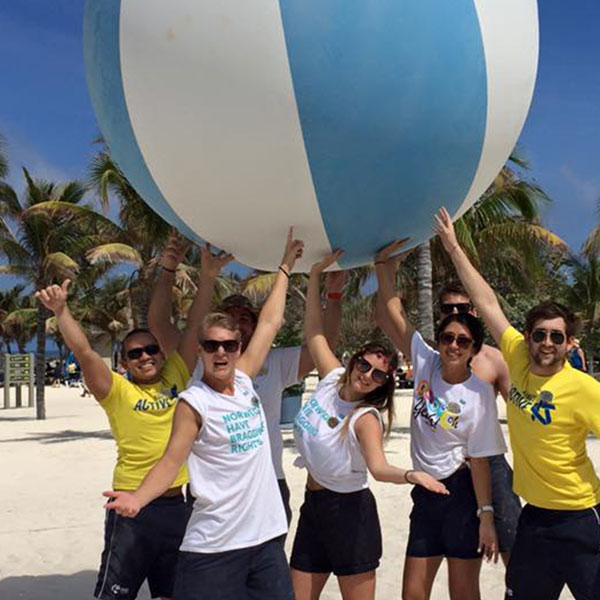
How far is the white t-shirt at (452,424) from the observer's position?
3.02 meters

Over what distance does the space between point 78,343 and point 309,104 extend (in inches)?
53.3

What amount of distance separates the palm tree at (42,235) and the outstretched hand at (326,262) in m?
13.4

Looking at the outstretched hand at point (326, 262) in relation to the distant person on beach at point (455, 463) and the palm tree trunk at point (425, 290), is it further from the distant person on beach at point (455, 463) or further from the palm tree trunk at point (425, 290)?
the palm tree trunk at point (425, 290)

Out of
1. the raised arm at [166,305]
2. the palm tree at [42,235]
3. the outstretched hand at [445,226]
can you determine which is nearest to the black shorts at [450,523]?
the outstretched hand at [445,226]

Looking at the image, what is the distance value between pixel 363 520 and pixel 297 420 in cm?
50

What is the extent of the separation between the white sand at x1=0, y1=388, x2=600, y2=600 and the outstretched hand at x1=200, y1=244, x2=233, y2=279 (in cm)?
226

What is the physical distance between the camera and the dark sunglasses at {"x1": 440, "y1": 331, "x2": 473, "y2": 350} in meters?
3.01

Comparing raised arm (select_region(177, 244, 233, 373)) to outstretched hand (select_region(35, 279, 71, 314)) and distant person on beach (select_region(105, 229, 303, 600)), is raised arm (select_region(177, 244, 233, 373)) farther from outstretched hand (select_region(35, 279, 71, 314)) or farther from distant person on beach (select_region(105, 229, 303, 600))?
distant person on beach (select_region(105, 229, 303, 600))

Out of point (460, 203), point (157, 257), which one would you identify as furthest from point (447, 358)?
point (157, 257)

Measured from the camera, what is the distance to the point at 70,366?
41062 millimetres

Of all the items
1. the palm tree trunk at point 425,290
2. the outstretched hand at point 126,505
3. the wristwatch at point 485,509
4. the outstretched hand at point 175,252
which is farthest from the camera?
the palm tree trunk at point 425,290

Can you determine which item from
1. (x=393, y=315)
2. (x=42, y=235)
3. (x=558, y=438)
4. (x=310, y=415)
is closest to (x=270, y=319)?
(x=310, y=415)

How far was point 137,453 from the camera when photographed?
3285 millimetres

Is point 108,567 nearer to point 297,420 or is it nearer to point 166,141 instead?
point 297,420
